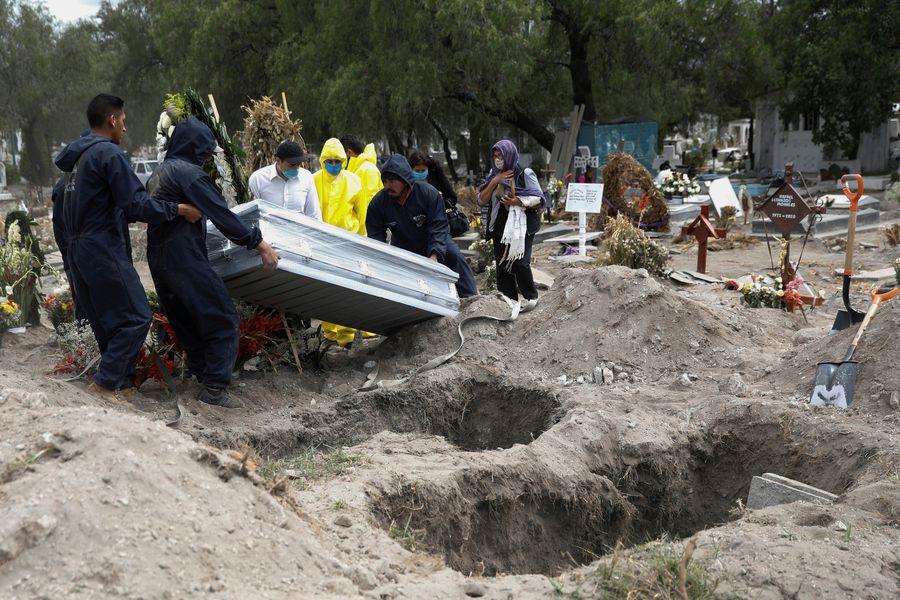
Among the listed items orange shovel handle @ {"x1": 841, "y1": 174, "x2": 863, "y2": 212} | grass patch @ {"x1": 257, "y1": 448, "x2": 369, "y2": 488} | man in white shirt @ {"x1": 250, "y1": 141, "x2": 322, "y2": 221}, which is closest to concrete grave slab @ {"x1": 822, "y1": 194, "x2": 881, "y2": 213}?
orange shovel handle @ {"x1": 841, "y1": 174, "x2": 863, "y2": 212}

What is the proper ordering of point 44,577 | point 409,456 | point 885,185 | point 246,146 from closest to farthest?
point 44,577 → point 409,456 → point 246,146 → point 885,185

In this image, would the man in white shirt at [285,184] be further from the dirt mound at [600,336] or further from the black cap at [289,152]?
the dirt mound at [600,336]

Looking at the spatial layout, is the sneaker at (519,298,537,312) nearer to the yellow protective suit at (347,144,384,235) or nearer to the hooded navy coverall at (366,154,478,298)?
the hooded navy coverall at (366,154,478,298)

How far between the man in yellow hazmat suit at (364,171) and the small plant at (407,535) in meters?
3.93

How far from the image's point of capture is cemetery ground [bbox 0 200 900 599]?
295 cm

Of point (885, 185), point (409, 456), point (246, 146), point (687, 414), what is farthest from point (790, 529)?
point (885, 185)

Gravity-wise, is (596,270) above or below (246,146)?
below

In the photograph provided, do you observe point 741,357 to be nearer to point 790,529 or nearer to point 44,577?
point 790,529

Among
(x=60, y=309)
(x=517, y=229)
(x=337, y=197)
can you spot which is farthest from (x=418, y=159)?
(x=60, y=309)

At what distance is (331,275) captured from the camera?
5.93 metres

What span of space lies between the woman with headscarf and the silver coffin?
78 cm

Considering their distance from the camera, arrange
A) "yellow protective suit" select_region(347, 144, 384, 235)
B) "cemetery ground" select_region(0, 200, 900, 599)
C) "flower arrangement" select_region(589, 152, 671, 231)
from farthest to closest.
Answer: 1. "flower arrangement" select_region(589, 152, 671, 231)
2. "yellow protective suit" select_region(347, 144, 384, 235)
3. "cemetery ground" select_region(0, 200, 900, 599)

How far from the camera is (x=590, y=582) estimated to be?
131 inches

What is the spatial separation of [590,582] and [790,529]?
3.64 ft
